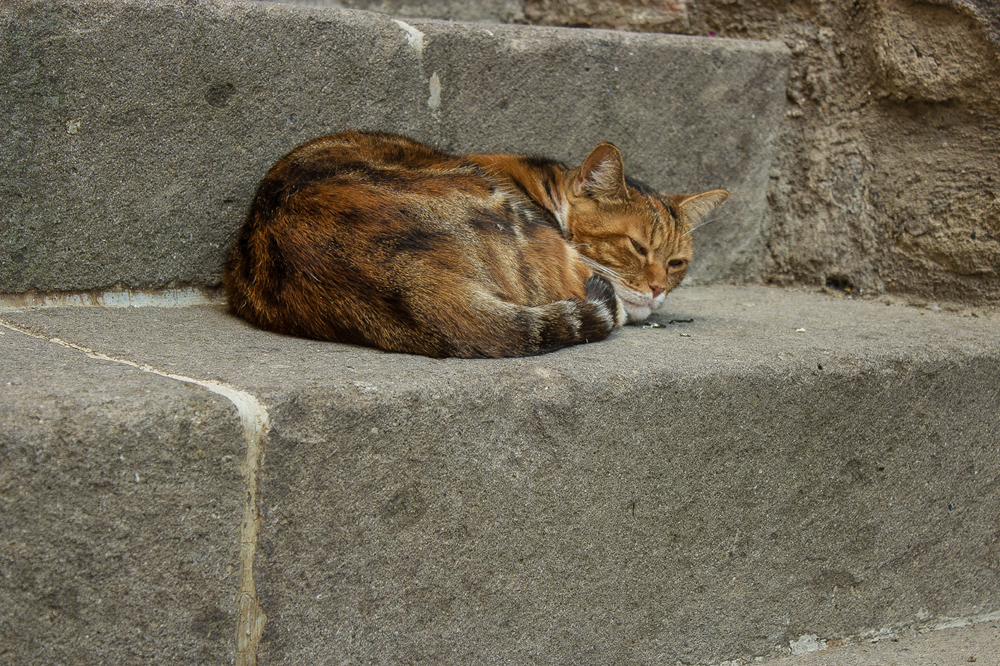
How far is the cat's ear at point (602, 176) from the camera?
2.70 m

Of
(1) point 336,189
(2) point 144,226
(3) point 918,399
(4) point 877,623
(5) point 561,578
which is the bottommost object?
(4) point 877,623

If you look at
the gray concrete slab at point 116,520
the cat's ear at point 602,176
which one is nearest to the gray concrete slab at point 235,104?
the cat's ear at point 602,176

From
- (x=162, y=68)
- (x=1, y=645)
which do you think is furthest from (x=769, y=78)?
(x=1, y=645)

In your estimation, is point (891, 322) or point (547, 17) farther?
point (547, 17)

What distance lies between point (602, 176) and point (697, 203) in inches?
18.3

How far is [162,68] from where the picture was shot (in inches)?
92.1

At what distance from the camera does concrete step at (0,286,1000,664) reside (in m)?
1.43

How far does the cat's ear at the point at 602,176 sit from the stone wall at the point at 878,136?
3.29ft

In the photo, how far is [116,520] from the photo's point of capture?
142 cm

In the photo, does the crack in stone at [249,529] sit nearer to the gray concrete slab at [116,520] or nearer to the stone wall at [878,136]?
the gray concrete slab at [116,520]

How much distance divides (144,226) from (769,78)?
2380 millimetres

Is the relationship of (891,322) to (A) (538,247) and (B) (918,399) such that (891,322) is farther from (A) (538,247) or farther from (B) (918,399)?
(A) (538,247)

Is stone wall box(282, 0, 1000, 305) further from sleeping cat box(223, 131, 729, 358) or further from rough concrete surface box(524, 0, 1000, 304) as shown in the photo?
sleeping cat box(223, 131, 729, 358)

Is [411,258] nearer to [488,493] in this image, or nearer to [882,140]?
[488,493]
